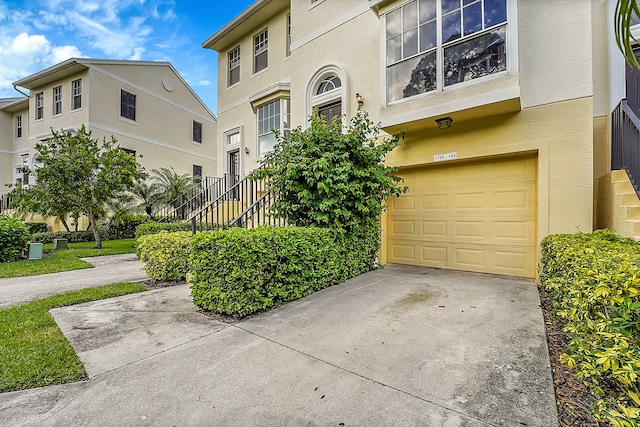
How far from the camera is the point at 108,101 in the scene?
50.7 feet

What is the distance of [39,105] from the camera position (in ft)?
55.8

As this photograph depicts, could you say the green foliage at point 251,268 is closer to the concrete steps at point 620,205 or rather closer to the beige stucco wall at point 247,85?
the concrete steps at point 620,205

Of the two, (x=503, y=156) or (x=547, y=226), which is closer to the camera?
(x=547, y=226)

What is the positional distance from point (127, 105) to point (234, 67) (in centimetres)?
796

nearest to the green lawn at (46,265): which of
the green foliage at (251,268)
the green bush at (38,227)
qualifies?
the green foliage at (251,268)

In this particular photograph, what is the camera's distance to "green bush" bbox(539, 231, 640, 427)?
151cm

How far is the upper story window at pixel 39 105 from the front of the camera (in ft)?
55.4

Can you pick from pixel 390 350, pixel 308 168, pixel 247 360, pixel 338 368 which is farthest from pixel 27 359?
pixel 308 168

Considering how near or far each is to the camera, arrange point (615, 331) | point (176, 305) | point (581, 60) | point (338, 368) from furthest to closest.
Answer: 1. point (581, 60)
2. point (176, 305)
3. point (338, 368)
4. point (615, 331)

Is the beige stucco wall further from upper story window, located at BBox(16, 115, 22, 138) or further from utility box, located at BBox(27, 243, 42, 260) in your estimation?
upper story window, located at BBox(16, 115, 22, 138)

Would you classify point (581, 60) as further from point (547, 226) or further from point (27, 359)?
point (27, 359)

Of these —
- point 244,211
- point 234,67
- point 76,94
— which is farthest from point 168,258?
point 76,94

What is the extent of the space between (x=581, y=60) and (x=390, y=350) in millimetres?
5734

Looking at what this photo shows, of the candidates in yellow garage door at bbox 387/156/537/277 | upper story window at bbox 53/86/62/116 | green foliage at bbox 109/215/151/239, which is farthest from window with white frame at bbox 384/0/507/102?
upper story window at bbox 53/86/62/116
